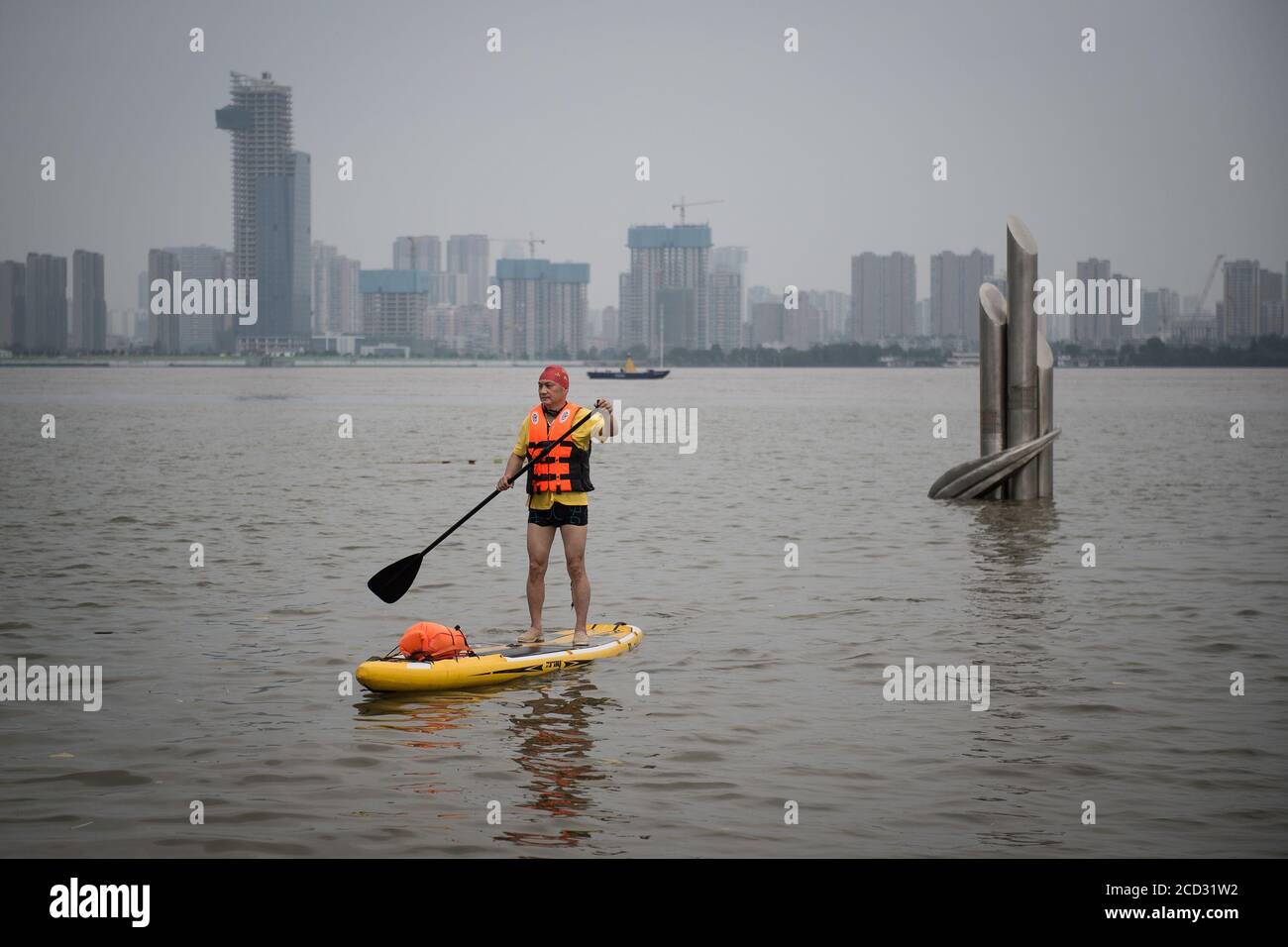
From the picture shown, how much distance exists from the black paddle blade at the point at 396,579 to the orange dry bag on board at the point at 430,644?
191 cm

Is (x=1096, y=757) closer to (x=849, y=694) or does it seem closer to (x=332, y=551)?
(x=849, y=694)

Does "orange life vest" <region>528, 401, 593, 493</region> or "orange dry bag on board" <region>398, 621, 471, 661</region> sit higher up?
"orange life vest" <region>528, 401, 593, 493</region>

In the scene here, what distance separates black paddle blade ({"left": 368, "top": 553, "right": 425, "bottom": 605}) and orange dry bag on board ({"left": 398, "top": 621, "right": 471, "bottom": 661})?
191 cm

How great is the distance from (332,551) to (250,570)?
1960mm

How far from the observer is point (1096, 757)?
28.1 ft

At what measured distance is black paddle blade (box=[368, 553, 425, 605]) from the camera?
1238 cm

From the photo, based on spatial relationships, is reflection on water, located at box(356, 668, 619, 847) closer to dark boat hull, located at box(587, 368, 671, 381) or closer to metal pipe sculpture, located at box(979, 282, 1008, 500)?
metal pipe sculpture, located at box(979, 282, 1008, 500)

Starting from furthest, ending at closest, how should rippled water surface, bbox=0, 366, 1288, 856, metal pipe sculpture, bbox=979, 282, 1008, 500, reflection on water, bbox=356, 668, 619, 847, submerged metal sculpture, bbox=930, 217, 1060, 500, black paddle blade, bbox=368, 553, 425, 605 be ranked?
metal pipe sculpture, bbox=979, 282, 1008, 500, submerged metal sculpture, bbox=930, 217, 1060, 500, black paddle blade, bbox=368, 553, 425, 605, reflection on water, bbox=356, 668, 619, 847, rippled water surface, bbox=0, 366, 1288, 856

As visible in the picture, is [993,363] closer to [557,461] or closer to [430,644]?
[557,461]

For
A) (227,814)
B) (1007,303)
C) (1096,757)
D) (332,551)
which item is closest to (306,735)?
(227,814)

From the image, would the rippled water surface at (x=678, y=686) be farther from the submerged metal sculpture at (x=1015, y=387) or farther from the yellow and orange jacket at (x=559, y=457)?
the yellow and orange jacket at (x=559, y=457)

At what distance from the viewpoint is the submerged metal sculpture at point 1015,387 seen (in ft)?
71.8

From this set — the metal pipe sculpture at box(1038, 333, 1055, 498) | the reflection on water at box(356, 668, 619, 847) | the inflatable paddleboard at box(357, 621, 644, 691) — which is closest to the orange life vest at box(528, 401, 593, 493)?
the inflatable paddleboard at box(357, 621, 644, 691)
